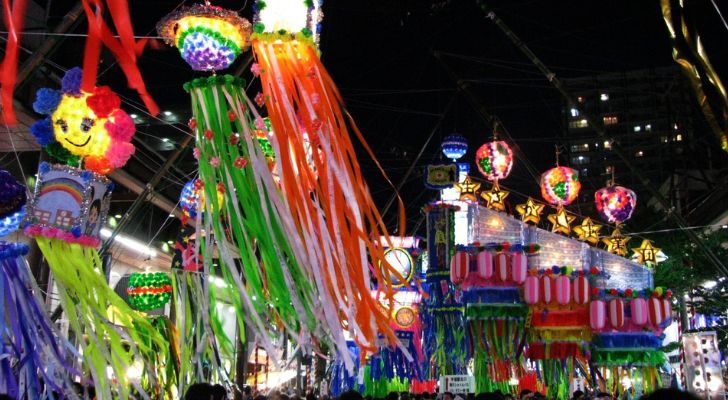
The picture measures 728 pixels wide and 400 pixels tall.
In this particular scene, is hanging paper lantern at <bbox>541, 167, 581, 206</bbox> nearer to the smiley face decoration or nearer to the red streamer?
the smiley face decoration

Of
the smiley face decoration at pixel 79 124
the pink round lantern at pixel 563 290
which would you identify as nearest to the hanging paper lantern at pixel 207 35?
the smiley face decoration at pixel 79 124

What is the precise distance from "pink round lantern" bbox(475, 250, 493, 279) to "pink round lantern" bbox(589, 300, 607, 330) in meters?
1.80

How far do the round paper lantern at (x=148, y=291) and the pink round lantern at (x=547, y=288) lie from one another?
627 cm

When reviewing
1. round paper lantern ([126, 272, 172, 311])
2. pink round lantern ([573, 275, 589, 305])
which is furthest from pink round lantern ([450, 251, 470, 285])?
round paper lantern ([126, 272, 172, 311])

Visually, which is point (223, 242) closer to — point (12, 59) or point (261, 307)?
point (261, 307)

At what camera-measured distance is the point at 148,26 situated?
11102 mm

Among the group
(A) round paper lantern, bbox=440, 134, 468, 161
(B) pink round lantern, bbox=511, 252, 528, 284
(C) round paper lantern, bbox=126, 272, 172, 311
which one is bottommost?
(C) round paper lantern, bbox=126, 272, 172, 311

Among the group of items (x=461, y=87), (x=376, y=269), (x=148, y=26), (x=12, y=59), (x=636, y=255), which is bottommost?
(x=376, y=269)

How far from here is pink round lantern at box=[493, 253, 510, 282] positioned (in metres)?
12.9

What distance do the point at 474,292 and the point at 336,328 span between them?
9.15 meters

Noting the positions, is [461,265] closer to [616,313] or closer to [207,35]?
[616,313]

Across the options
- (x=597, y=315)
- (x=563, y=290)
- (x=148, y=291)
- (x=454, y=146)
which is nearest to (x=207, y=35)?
(x=148, y=291)

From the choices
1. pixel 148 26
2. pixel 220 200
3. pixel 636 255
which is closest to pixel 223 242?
pixel 220 200

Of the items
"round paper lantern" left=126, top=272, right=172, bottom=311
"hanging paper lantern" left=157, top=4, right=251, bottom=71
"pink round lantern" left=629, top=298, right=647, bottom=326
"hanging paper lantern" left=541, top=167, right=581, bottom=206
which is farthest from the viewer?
"hanging paper lantern" left=541, top=167, right=581, bottom=206
